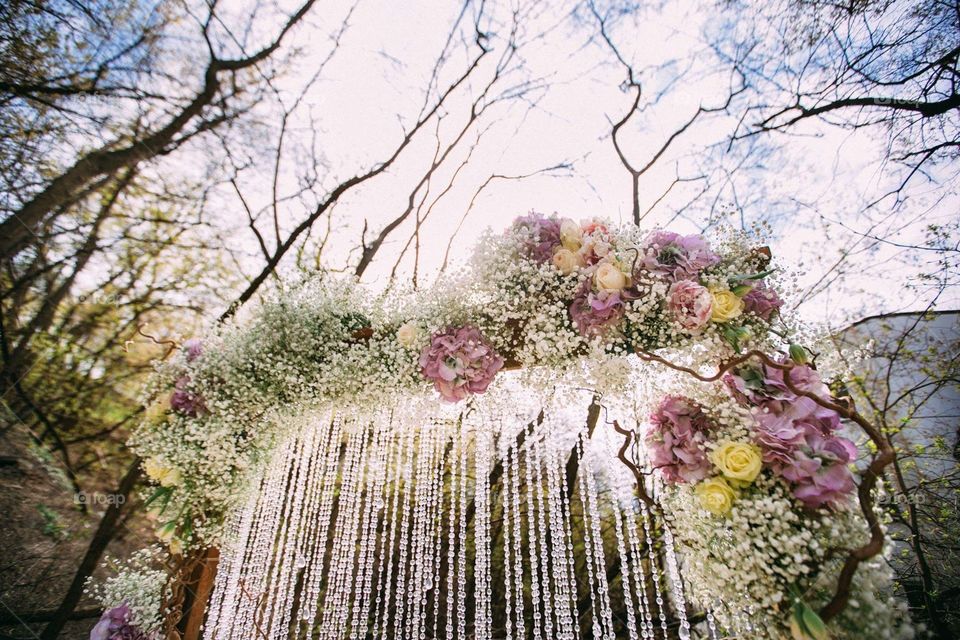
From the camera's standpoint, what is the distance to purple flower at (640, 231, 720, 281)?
154cm

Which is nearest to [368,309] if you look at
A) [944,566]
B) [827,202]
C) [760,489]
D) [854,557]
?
[760,489]

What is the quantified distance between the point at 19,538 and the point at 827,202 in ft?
19.9

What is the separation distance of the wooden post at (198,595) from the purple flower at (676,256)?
108 inches

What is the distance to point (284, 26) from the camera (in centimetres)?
393

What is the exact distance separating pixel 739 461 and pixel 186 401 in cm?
258

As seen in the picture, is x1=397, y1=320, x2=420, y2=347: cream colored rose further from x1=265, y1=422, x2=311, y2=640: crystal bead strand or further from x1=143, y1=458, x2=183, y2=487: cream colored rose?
x1=143, y1=458, x2=183, y2=487: cream colored rose

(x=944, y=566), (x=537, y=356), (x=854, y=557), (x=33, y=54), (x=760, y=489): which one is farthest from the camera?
(x=33, y=54)

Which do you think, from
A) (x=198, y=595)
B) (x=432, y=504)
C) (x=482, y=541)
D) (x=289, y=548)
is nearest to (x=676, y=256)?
(x=482, y=541)

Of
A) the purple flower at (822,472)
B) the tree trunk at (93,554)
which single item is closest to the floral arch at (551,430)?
the purple flower at (822,472)

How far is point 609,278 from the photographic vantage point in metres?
1.58

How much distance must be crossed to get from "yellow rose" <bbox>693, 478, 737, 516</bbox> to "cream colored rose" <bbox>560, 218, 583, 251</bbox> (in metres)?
0.97

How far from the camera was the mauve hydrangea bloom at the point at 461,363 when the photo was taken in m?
1.78

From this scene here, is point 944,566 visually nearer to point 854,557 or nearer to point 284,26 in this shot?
point 854,557

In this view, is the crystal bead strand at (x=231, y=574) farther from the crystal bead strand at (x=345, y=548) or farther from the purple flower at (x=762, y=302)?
the purple flower at (x=762, y=302)
